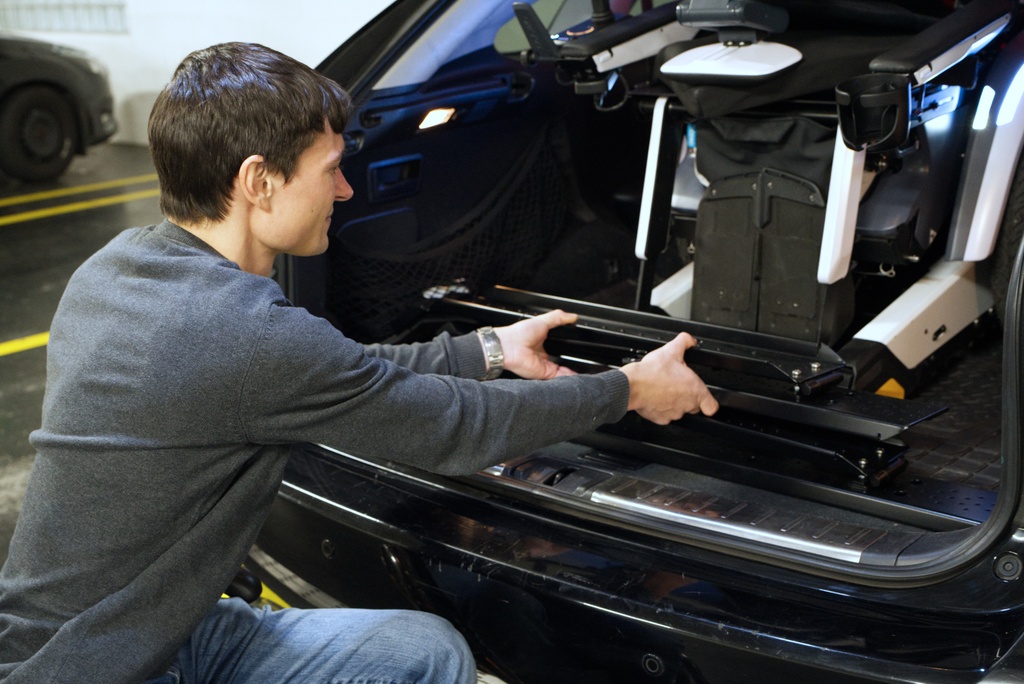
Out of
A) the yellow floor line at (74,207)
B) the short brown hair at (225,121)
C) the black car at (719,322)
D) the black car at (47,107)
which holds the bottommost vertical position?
the yellow floor line at (74,207)

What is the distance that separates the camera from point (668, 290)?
104 inches

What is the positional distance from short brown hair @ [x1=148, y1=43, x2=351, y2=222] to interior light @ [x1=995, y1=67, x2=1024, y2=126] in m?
1.47

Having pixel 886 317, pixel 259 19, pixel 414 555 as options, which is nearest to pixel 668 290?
pixel 886 317

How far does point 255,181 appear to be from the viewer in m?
1.41

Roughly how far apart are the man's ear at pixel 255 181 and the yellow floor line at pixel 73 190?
612cm

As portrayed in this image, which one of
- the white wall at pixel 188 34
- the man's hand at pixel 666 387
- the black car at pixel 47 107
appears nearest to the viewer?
the man's hand at pixel 666 387

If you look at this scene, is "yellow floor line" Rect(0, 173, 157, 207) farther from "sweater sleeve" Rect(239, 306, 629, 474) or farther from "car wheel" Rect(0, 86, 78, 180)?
"sweater sleeve" Rect(239, 306, 629, 474)

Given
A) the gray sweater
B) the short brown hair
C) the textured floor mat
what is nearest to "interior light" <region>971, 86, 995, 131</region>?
the textured floor mat

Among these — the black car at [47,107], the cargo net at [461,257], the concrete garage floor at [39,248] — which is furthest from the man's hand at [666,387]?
the black car at [47,107]

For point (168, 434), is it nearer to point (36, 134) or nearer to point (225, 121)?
point (225, 121)

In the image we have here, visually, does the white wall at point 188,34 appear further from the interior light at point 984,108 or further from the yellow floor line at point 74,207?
the interior light at point 984,108

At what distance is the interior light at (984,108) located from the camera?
2.22 meters

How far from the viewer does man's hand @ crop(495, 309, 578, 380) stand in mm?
1885

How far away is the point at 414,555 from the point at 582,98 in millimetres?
1605
